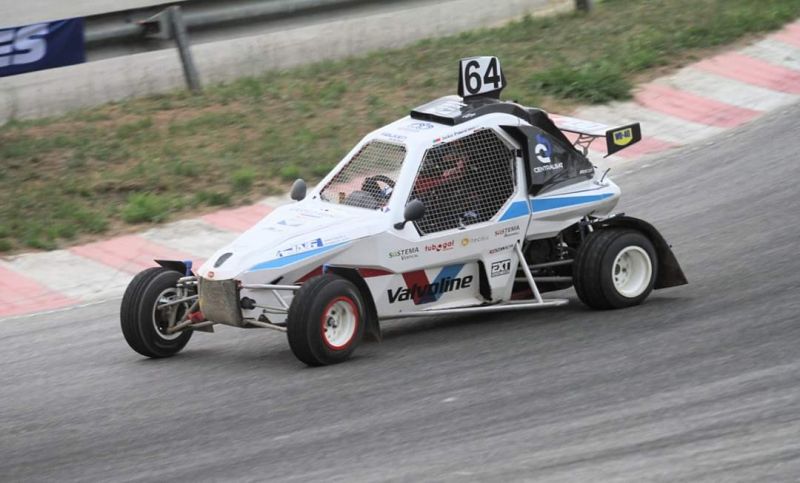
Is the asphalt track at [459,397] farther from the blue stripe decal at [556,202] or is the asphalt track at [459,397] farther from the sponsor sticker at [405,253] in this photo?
the blue stripe decal at [556,202]

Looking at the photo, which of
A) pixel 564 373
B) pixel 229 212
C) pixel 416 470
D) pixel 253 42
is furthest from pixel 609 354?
pixel 253 42

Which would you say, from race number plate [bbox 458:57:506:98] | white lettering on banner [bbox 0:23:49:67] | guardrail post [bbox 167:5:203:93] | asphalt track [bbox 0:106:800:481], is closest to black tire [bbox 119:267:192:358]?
asphalt track [bbox 0:106:800:481]

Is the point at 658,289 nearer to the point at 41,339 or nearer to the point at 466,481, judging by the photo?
the point at 466,481

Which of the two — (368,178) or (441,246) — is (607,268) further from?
(368,178)

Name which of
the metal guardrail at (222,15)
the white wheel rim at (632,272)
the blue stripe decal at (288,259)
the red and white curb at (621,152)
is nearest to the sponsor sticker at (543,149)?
the white wheel rim at (632,272)

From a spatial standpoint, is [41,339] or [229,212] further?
[229,212]

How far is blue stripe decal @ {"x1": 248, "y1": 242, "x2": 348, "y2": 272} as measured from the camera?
8078 mm

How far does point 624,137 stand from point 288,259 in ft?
8.99

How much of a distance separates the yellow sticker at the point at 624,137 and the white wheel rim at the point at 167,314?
3.33m

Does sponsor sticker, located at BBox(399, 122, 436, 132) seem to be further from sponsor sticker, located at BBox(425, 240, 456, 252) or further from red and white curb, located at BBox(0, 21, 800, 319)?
red and white curb, located at BBox(0, 21, 800, 319)

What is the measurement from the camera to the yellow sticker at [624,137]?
30.0ft

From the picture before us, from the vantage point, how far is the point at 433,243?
8.47 metres

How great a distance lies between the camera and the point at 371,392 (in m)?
7.42

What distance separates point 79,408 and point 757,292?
15.3 ft
